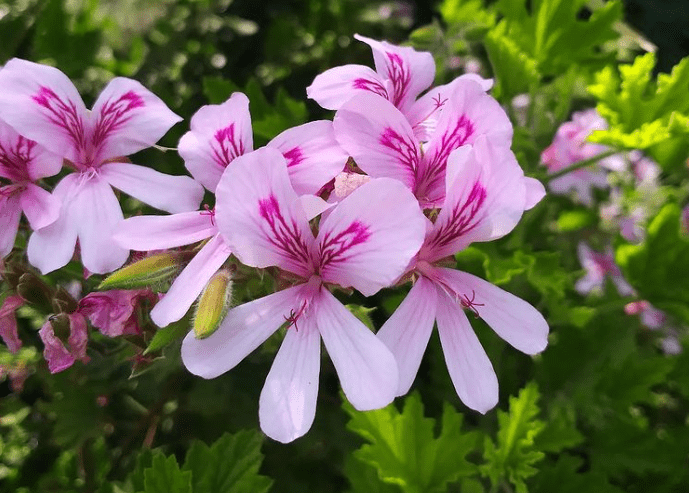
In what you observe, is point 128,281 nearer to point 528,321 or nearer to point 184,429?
point 528,321

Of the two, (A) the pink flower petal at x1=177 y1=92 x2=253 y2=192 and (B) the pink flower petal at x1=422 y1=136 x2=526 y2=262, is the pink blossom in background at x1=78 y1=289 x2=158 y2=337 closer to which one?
(A) the pink flower petal at x1=177 y1=92 x2=253 y2=192

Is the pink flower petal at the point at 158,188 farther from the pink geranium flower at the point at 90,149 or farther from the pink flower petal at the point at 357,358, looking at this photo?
the pink flower petal at the point at 357,358

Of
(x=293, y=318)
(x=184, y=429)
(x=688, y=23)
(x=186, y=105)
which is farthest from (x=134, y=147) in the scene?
(x=688, y=23)

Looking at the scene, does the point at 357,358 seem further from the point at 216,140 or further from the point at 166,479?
the point at 166,479

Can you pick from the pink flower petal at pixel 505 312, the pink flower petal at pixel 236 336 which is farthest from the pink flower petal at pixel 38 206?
the pink flower petal at pixel 505 312

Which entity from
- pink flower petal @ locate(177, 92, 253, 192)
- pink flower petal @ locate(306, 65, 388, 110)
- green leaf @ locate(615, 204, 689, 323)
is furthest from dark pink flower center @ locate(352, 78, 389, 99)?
green leaf @ locate(615, 204, 689, 323)

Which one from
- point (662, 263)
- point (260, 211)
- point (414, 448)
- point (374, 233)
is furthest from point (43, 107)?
point (662, 263)
